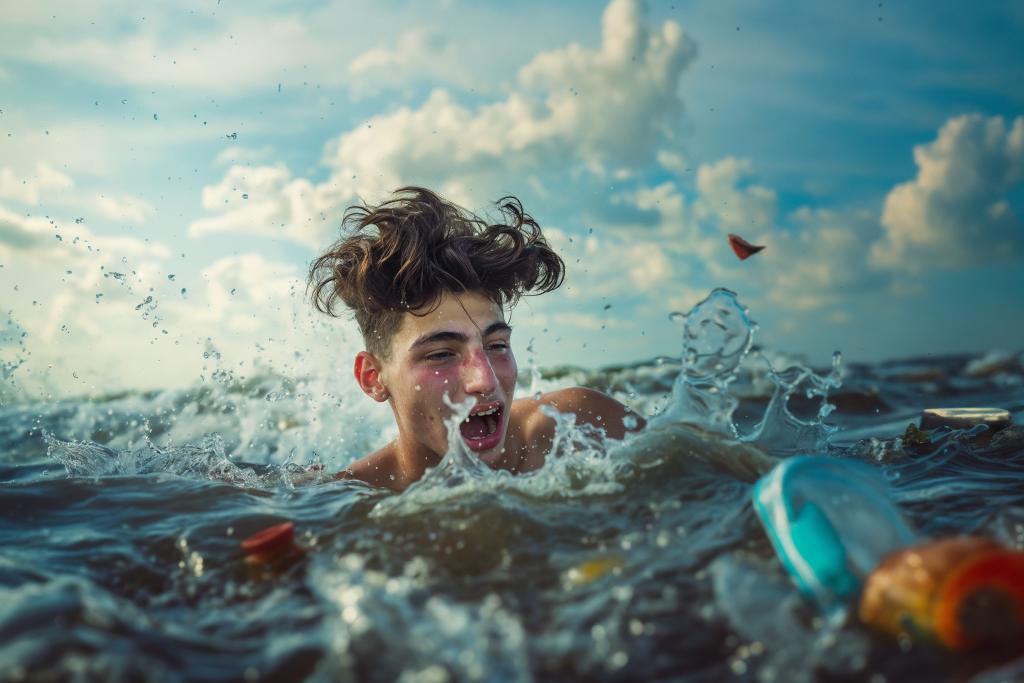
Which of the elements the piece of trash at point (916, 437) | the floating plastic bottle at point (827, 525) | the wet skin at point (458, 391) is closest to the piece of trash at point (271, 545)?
the wet skin at point (458, 391)

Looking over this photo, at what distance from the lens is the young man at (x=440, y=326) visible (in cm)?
423

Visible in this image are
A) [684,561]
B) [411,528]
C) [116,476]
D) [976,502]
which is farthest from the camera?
[116,476]

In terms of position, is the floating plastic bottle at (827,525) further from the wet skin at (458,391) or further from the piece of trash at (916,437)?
the piece of trash at (916,437)

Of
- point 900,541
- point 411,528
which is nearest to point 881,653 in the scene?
point 900,541

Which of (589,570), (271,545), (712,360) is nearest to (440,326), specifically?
(712,360)

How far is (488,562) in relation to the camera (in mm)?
2645

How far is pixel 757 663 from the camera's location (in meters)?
1.84

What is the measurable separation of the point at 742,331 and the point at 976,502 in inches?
51.8

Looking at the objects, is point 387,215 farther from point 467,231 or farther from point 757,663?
point 757,663

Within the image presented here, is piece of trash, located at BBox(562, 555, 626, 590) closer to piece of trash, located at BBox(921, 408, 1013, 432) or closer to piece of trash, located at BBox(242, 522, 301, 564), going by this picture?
piece of trash, located at BBox(242, 522, 301, 564)

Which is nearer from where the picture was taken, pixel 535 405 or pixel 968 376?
pixel 535 405

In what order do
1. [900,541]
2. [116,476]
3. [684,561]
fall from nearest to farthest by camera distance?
[900,541], [684,561], [116,476]

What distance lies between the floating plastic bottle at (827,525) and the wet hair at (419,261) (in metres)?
2.53

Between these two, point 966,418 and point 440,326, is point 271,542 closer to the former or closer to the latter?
point 440,326
